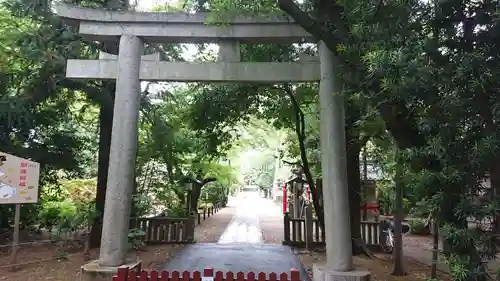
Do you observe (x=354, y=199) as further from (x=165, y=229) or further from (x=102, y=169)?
(x=102, y=169)

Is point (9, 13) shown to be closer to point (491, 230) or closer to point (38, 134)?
point (38, 134)

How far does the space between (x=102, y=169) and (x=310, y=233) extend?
6.19 m

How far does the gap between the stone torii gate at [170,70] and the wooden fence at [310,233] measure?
509 cm

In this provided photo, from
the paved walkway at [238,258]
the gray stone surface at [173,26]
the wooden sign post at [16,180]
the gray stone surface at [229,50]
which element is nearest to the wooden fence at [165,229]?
the paved walkway at [238,258]

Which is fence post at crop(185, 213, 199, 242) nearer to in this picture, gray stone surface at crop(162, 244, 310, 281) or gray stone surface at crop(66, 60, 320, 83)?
gray stone surface at crop(162, 244, 310, 281)

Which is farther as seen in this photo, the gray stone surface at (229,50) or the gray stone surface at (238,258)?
the gray stone surface at (238,258)

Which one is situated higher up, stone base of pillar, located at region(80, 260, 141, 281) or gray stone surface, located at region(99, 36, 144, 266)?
gray stone surface, located at region(99, 36, 144, 266)

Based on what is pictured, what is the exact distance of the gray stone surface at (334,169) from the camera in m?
6.05

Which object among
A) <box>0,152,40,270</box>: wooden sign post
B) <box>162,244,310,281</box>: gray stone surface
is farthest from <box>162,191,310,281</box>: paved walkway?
<box>0,152,40,270</box>: wooden sign post

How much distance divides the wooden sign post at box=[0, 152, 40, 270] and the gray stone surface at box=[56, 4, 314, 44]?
10.3ft

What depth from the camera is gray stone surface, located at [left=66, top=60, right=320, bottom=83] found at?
661 centimetres

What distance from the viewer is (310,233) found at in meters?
11.2

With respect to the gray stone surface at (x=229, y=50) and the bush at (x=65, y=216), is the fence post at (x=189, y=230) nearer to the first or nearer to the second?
the bush at (x=65, y=216)

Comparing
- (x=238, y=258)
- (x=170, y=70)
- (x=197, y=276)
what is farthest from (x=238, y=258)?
(x=197, y=276)
